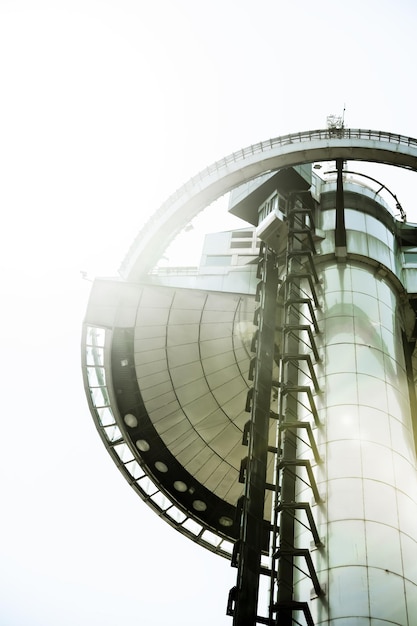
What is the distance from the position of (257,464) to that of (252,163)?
13.0m

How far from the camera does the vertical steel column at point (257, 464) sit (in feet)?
61.8

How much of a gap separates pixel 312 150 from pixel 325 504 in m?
14.9

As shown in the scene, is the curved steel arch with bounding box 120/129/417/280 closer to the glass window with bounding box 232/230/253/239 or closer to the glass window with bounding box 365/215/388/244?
the glass window with bounding box 365/215/388/244

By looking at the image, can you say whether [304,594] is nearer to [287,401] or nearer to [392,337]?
[287,401]

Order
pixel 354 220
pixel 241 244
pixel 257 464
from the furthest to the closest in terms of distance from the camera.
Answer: pixel 241 244 → pixel 354 220 → pixel 257 464

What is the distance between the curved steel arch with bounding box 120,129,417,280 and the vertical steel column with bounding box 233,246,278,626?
3.79 m

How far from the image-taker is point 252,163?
2648 cm

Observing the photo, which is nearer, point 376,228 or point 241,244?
point 376,228

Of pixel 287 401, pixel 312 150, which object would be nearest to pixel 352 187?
pixel 312 150

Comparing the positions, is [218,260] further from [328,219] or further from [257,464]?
[257,464]

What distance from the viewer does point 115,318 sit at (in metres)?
29.6

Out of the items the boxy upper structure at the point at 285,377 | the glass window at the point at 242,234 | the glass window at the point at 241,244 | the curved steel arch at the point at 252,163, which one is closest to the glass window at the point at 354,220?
the boxy upper structure at the point at 285,377

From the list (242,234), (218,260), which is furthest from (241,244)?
(218,260)

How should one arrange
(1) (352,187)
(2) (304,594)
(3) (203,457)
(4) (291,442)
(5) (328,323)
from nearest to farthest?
1. (2) (304,594)
2. (4) (291,442)
3. (5) (328,323)
4. (1) (352,187)
5. (3) (203,457)
